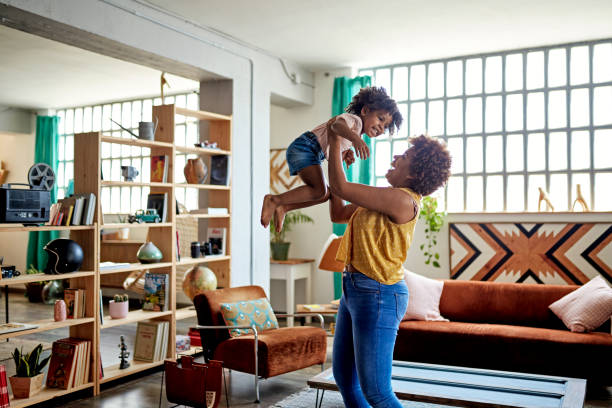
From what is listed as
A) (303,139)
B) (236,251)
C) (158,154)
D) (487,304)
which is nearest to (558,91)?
(487,304)

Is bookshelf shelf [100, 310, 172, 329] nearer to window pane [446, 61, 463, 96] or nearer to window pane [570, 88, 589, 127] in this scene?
window pane [446, 61, 463, 96]

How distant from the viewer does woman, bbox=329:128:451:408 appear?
2066mm

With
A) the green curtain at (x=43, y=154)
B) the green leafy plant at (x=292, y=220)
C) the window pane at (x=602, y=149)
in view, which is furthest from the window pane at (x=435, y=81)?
the green curtain at (x=43, y=154)

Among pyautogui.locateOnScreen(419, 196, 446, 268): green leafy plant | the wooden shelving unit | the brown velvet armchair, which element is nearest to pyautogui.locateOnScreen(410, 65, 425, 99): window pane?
pyautogui.locateOnScreen(419, 196, 446, 268): green leafy plant

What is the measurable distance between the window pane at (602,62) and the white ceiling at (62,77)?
470 cm

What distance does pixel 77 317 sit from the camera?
13.3 ft

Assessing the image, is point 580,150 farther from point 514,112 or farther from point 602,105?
point 514,112

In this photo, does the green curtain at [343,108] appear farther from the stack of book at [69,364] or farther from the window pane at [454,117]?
the stack of book at [69,364]

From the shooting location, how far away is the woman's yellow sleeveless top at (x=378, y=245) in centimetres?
210

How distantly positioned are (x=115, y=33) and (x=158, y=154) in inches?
41.4

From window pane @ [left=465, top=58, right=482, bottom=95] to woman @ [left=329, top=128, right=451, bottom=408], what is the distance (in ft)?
14.5

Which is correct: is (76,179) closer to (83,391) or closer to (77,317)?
(77,317)

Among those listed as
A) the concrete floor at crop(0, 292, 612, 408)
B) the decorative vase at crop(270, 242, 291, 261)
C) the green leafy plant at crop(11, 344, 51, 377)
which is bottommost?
the concrete floor at crop(0, 292, 612, 408)

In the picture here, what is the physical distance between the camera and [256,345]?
3842mm
